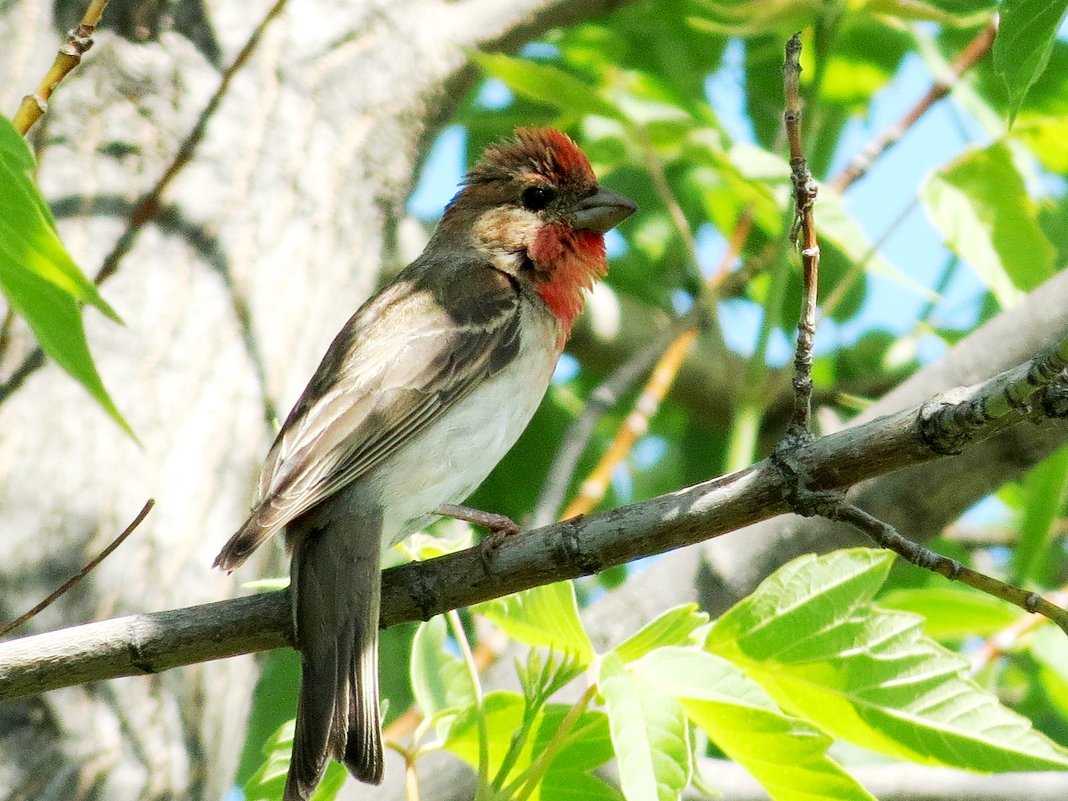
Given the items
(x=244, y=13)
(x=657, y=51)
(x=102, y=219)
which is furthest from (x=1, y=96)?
(x=657, y=51)

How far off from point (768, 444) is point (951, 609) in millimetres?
2551

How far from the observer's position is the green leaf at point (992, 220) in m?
3.97

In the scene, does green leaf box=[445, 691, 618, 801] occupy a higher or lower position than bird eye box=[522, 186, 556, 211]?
lower

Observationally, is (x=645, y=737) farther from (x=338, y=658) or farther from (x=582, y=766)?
(x=338, y=658)

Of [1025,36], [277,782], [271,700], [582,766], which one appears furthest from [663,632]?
[271,700]

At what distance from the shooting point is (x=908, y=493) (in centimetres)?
382

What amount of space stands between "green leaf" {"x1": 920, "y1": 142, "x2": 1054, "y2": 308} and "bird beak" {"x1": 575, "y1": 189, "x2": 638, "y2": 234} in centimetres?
113

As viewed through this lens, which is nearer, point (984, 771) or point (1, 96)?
point (984, 771)

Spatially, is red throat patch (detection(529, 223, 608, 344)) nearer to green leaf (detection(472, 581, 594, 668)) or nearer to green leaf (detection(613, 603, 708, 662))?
green leaf (detection(472, 581, 594, 668))

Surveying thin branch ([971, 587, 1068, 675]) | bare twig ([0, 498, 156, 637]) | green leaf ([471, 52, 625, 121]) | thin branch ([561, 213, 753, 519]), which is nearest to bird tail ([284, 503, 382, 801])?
bare twig ([0, 498, 156, 637])

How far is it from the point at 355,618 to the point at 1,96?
92.4 inches

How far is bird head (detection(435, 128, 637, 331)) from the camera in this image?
465 cm

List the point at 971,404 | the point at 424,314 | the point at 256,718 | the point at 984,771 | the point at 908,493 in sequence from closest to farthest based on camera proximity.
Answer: the point at 971,404, the point at 984,771, the point at 908,493, the point at 424,314, the point at 256,718

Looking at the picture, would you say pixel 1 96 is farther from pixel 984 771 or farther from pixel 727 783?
pixel 984 771
